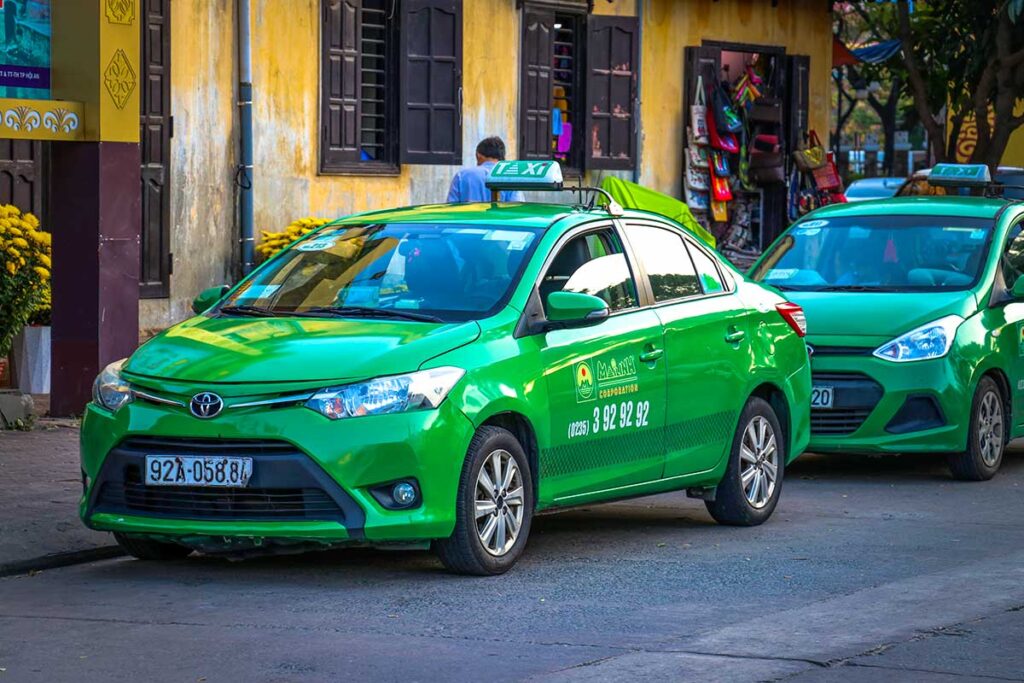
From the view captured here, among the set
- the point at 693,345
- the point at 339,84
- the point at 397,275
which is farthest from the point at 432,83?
the point at 397,275

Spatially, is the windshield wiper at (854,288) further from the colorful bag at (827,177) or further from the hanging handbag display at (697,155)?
the colorful bag at (827,177)

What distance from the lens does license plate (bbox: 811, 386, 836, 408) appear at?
12219mm

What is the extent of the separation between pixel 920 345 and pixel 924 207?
5.28 ft

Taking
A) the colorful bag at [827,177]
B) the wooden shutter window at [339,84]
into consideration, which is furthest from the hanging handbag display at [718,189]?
the wooden shutter window at [339,84]

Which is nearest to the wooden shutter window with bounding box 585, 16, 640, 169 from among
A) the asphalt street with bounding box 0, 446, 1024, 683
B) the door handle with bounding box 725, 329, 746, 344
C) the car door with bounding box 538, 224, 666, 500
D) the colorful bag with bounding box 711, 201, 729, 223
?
the colorful bag with bounding box 711, 201, 729, 223

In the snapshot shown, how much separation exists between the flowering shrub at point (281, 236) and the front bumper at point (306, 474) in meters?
9.89

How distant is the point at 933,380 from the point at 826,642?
16.8 ft

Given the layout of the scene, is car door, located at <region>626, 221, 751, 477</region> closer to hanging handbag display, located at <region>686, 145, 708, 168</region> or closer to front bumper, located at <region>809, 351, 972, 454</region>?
front bumper, located at <region>809, 351, 972, 454</region>

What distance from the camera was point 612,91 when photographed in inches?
893

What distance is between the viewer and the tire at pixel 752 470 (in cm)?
1026

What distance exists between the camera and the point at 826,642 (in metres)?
7.23

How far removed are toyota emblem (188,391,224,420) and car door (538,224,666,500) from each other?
147 cm

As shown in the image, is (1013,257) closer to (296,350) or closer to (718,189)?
(296,350)

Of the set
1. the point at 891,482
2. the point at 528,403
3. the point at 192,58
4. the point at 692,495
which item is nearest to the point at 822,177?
the point at 192,58
